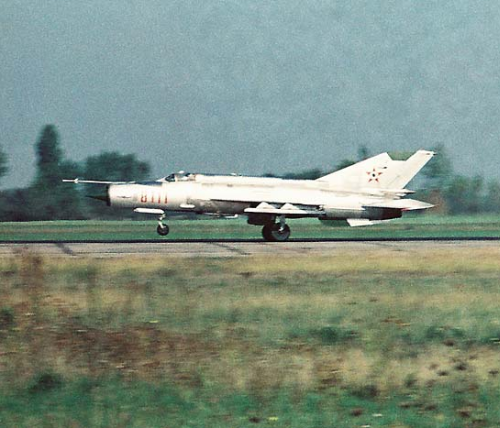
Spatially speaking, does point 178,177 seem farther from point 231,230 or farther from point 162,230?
point 231,230

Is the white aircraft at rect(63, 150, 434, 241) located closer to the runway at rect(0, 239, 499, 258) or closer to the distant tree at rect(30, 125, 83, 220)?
the runway at rect(0, 239, 499, 258)

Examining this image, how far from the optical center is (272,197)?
1323 inches

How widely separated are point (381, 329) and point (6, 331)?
436 cm

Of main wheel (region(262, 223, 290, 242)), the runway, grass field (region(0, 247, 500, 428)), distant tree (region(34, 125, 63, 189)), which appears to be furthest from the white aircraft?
distant tree (region(34, 125, 63, 189))

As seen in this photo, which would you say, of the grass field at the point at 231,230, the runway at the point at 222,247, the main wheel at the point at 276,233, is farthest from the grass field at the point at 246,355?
the grass field at the point at 231,230

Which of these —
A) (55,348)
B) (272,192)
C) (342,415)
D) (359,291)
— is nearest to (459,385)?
(342,415)

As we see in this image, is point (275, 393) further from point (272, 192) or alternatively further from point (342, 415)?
point (272, 192)

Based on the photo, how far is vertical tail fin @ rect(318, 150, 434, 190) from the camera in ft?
114

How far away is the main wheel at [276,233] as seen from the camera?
33500 millimetres

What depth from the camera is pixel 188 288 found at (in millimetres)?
15836

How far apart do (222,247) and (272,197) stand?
4573 mm

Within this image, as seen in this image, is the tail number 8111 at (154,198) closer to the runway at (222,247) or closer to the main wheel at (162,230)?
the main wheel at (162,230)

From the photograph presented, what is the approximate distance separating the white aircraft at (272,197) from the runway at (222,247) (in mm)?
1165

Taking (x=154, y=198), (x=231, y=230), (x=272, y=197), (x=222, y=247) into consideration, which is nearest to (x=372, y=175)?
(x=272, y=197)
